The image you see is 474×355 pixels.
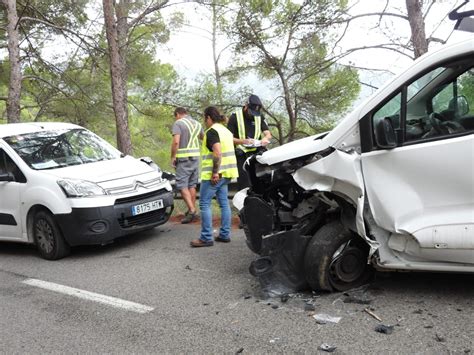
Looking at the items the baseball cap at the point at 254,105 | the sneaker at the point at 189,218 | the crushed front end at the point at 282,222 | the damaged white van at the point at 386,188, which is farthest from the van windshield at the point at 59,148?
the damaged white van at the point at 386,188

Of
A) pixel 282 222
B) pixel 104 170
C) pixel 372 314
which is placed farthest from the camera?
pixel 104 170

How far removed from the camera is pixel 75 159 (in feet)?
21.3

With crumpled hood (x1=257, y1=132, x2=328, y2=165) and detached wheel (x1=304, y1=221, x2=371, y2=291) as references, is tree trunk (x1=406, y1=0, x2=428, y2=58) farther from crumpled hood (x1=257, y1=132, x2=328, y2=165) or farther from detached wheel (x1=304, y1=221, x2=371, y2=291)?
detached wheel (x1=304, y1=221, x2=371, y2=291)

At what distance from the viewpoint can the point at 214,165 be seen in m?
5.53

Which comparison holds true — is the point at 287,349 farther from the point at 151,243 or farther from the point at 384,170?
the point at 151,243

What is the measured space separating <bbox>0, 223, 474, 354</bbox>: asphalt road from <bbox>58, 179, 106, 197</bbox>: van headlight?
2.94ft

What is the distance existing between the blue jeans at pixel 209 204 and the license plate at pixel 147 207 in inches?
27.6

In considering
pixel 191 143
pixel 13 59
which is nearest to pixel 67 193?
pixel 191 143

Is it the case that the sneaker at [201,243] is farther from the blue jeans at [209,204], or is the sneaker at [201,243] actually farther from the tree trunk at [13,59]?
the tree trunk at [13,59]

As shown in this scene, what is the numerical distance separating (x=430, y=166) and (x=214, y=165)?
8.62 feet

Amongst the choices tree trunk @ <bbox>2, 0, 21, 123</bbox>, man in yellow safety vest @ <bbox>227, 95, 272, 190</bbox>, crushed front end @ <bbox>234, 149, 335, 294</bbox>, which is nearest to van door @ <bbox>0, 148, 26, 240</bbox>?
man in yellow safety vest @ <bbox>227, 95, 272, 190</bbox>

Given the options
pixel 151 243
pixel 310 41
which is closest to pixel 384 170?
pixel 151 243

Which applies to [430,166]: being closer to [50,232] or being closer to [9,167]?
[50,232]

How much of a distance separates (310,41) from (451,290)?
24.8ft
